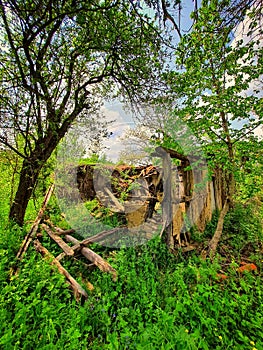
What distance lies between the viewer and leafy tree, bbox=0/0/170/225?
2.96 meters

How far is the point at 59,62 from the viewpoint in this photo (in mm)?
3670

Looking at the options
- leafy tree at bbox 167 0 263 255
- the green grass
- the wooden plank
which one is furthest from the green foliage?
the wooden plank

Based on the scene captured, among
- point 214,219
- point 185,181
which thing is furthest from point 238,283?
point 214,219

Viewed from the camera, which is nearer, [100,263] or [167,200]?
[100,263]

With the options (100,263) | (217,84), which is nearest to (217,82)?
(217,84)

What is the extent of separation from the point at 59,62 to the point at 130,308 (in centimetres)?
474

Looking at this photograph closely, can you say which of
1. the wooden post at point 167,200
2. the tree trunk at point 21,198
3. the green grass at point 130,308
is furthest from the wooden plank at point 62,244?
the wooden post at point 167,200

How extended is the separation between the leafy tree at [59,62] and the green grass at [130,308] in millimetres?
2249

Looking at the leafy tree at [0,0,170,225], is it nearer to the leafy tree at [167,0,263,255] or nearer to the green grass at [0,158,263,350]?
the leafy tree at [167,0,263,255]

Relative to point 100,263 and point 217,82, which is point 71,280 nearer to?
point 100,263

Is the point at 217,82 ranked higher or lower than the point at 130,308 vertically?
higher

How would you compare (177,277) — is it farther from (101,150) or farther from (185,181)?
(101,150)

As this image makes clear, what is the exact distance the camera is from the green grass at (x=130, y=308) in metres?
2.10

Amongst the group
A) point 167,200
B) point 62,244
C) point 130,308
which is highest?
point 167,200
